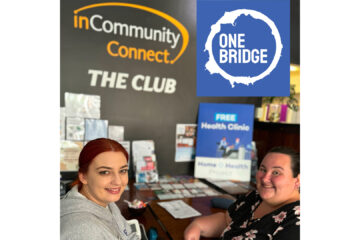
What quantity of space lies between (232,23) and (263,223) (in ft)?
3.05

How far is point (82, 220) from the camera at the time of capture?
2.61 ft

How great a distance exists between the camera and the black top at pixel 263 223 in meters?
1.06

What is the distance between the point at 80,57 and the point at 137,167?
3.60 feet

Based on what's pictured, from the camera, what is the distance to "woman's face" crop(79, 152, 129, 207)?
91cm

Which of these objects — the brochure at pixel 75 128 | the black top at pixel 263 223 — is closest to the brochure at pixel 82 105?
the brochure at pixel 75 128

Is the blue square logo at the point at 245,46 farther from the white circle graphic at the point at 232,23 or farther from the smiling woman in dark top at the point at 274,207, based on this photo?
the smiling woman in dark top at the point at 274,207

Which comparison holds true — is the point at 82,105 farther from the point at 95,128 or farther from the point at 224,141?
the point at 224,141

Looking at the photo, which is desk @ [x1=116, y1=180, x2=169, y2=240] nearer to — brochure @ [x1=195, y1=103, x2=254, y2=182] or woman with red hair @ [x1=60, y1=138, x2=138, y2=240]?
woman with red hair @ [x1=60, y1=138, x2=138, y2=240]

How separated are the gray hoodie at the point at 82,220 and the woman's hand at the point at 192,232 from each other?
1.62 feet

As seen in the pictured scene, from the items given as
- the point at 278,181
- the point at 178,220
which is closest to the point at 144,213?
the point at 178,220

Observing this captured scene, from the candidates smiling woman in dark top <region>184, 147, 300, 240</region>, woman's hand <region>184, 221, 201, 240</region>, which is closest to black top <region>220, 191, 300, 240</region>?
smiling woman in dark top <region>184, 147, 300, 240</region>
